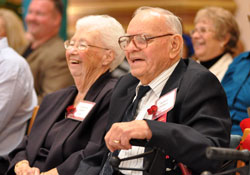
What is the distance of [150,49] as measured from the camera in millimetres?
2365

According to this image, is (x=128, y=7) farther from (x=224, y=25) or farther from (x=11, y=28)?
(x=224, y=25)

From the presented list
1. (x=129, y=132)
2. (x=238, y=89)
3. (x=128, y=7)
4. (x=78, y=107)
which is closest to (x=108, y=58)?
(x=78, y=107)

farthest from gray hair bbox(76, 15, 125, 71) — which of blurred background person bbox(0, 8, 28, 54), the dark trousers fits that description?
blurred background person bbox(0, 8, 28, 54)

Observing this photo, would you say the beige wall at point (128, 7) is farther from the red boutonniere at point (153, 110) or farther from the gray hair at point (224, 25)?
the red boutonniere at point (153, 110)

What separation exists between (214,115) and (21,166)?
1459mm

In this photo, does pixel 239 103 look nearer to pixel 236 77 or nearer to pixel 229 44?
pixel 236 77

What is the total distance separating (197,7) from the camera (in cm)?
603

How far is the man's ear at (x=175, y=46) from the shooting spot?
2.40 m

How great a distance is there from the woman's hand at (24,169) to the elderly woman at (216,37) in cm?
196

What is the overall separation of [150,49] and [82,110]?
2.53ft

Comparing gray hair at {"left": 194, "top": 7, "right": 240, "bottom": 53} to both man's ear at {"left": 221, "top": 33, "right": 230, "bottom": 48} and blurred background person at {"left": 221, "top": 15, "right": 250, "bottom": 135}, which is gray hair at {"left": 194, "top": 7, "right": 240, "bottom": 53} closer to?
man's ear at {"left": 221, "top": 33, "right": 230, "bottom": 48}

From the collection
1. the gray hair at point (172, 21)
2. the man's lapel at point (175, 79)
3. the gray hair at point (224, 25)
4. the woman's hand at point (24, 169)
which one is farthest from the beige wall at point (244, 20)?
the woman's hand at point (24, 169)

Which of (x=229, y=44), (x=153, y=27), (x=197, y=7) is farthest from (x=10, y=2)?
(x=153, y=27)

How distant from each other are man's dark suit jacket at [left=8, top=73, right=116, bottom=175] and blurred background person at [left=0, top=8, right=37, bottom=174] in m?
0.28
